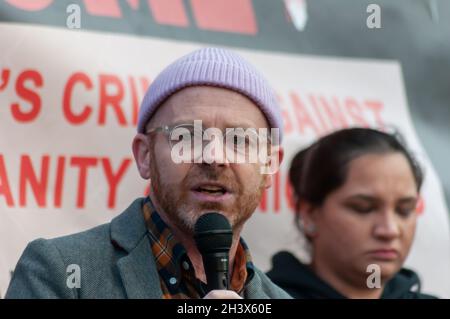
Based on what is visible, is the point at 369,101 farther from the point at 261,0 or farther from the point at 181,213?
the point at 181,213

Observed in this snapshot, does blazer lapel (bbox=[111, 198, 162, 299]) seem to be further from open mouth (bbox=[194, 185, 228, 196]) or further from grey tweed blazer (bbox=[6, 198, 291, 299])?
open mouth (bbox=[194, 185, 228, 196])

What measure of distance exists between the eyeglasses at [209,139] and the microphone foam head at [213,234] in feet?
0.71

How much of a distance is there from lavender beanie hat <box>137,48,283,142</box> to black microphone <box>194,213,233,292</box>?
1.39 ft

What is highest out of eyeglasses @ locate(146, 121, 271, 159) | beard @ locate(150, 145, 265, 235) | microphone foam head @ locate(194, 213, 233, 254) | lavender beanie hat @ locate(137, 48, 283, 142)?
lavender beanie hat @ locate(137, 48, 283, 142)

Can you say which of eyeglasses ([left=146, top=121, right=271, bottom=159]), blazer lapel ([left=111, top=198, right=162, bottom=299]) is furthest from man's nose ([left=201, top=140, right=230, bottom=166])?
blazer lapel ([left=111, top=198, right=162, bottom=299])

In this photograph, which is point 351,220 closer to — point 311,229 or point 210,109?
point 311,229

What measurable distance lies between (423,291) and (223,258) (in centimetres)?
210

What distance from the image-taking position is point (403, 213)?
3.72 meters

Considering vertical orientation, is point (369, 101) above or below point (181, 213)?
above

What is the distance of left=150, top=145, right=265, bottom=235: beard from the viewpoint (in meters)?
2.34

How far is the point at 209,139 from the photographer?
2393 mm

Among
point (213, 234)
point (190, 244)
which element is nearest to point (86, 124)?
point (190, 244)
